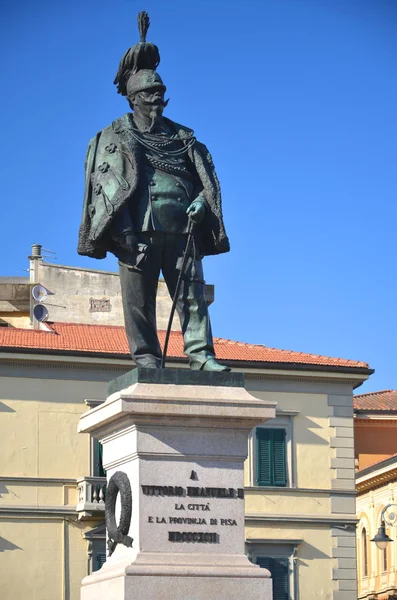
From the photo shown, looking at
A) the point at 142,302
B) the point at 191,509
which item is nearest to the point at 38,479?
the point at 142,302

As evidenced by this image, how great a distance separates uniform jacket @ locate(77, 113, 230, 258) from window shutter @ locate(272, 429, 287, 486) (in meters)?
26.1

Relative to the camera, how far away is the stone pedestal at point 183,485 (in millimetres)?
12391

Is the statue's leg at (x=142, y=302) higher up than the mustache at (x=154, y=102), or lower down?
lower down

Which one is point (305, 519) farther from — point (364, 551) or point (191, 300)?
point (191, 300)

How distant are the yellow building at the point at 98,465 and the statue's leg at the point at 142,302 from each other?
77.9 feet

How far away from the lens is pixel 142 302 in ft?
44.7

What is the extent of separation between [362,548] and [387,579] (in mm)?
3624

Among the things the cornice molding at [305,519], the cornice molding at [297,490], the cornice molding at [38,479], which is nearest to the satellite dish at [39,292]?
the cornice molding at [38,479]

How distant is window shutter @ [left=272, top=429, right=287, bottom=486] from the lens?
130ft

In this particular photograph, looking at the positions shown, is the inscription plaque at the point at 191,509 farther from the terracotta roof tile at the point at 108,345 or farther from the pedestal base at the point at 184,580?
the terracotta roof tile at the point at 108,345

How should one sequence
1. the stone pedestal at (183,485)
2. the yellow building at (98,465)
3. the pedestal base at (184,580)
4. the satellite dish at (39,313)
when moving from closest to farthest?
the pedestal base at (184,580)
the stone pedestal at (183,485)
the yellow building at (98,465)
the satellite dish at (39,313)

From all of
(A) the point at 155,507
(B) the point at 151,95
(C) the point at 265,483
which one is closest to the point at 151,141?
(B) the point at 151,95

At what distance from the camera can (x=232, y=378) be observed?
42.7ft

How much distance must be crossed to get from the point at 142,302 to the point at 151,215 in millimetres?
758
